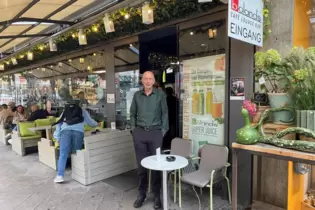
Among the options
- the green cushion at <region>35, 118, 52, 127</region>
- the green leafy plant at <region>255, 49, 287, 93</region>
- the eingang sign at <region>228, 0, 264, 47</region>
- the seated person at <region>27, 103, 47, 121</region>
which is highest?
the eingang sign at <region>228, 0, 264, 47</region>

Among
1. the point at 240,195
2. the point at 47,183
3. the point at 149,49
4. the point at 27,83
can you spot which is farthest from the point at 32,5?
the point at 27,83

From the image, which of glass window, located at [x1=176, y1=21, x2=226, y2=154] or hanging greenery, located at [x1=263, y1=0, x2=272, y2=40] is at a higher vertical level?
hanging greenery, located at [x1=263, y1=0, x2=272, y2=40]

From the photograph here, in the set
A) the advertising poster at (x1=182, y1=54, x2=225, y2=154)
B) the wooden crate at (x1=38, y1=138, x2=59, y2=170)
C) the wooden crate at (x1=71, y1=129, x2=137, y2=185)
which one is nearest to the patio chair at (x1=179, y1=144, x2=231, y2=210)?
the advertising poster at (x1=182, y1=54, x2=225, y2=154)

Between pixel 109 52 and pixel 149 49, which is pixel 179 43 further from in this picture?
pixel 109 52

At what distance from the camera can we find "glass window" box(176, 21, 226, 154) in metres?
3.30

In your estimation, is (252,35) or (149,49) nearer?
(252,35)

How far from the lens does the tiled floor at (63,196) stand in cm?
304

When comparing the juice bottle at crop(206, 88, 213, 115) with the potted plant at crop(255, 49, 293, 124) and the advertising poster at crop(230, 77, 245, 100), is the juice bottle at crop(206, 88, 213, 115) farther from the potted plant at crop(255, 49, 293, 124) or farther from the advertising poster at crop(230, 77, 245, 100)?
the potted plant at crop(255, 49, 293, 124)

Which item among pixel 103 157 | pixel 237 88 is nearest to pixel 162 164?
pixel 237 88

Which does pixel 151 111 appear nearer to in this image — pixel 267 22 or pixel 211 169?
pixel 211 169

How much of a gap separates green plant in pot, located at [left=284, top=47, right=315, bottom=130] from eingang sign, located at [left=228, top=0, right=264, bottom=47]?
1.58 ft

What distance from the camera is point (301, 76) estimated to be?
68.2 inches

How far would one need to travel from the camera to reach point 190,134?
12.4 ft

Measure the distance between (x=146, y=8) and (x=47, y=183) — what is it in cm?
323
